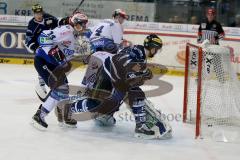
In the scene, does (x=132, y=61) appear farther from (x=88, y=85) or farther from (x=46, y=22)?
(x=46, y=22)

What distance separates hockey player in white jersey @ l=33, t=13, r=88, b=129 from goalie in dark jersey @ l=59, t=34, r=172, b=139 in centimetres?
19

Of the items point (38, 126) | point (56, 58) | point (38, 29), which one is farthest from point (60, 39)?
point (38, 29)

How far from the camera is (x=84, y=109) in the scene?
4.66 meters

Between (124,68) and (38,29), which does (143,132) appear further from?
(38,29)

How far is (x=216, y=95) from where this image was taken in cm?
511

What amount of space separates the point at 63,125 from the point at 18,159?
113cm

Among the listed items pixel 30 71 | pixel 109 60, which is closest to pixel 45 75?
pixel 109 60

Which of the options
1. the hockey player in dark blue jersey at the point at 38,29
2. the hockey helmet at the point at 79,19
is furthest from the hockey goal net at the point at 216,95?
the hockey player in dark blue jersey at the point at 38,29

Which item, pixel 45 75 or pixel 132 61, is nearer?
pixel 132 61

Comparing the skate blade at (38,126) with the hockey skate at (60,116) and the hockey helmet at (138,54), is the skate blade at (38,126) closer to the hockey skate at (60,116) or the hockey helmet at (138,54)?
the hockey skate at (60,116)

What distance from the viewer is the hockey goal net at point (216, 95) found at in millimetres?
4805

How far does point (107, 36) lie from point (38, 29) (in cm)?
114

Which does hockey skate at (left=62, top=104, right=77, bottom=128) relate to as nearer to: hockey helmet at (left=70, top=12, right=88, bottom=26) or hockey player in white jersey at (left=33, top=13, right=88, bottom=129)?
hockey player in white jersey at (left=33, top=13, right=88, bottom=129)

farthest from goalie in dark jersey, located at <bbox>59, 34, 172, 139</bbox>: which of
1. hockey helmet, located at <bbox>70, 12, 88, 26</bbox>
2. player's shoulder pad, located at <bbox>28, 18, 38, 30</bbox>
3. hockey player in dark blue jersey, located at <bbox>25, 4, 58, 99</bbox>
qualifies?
player's shoulder pad, located at <bbox>28, 18, 38, 30</bbox>
